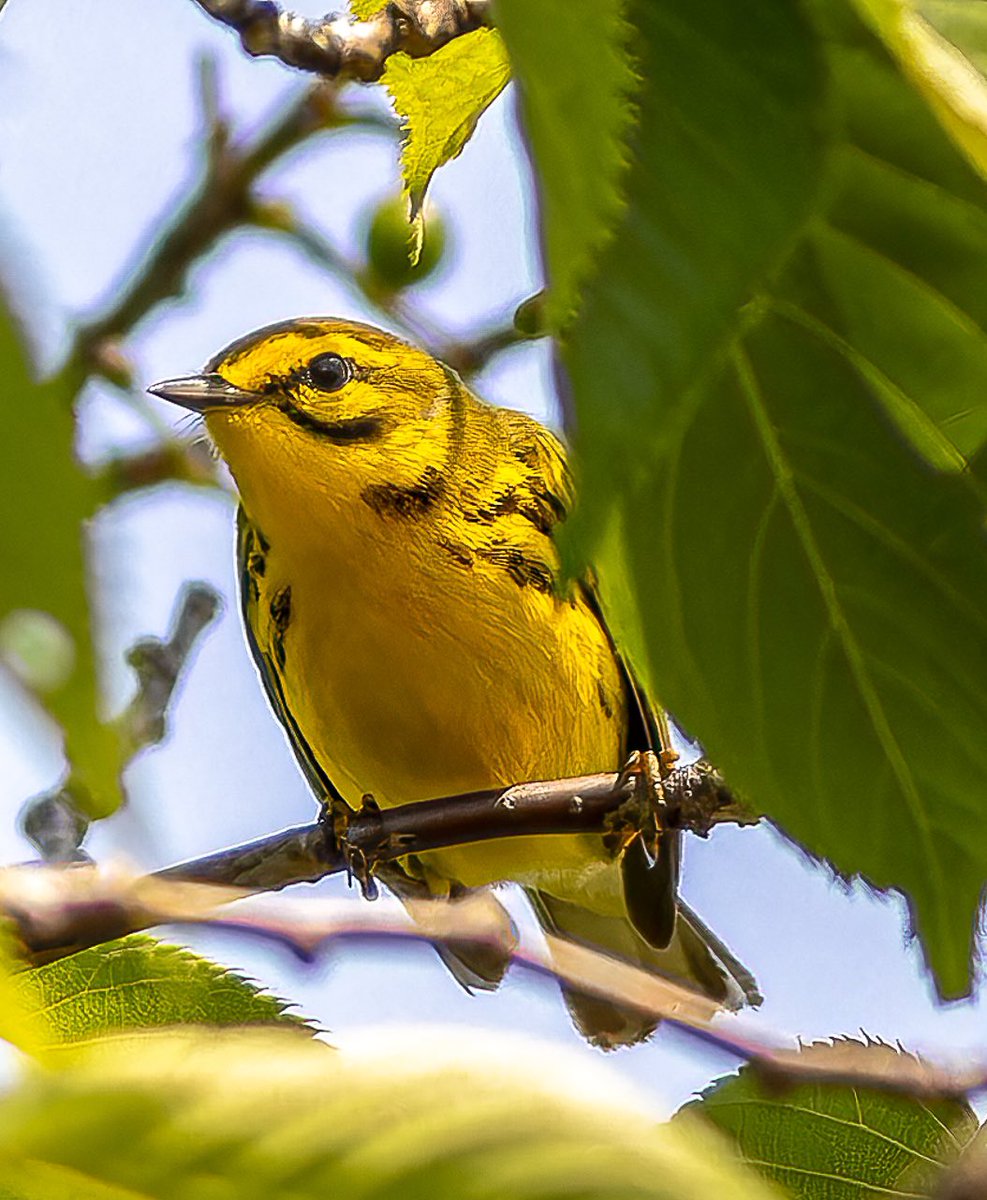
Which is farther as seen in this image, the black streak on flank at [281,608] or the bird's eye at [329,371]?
the bird's eye at [329,371]

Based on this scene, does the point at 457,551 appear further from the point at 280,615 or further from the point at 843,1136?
the point at 843,1136

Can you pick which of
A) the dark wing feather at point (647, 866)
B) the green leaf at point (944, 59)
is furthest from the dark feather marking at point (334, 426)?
the green leaf at point (944, 59)

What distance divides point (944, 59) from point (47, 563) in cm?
18

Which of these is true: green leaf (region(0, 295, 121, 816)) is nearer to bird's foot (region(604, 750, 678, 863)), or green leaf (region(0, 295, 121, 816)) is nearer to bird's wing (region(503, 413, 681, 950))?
bird's foot (region(604, 750, 678, 863))

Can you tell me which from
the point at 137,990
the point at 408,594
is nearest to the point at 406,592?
the point at 408,594

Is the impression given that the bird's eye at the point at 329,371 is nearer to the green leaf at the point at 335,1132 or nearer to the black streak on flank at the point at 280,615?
the black streak on flank at the point at 280,615

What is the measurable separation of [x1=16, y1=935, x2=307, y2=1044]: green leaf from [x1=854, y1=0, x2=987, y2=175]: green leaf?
49cm

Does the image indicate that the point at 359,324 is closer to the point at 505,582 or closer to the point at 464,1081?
the point at 505,582

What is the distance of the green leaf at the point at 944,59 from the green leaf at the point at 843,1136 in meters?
0.66

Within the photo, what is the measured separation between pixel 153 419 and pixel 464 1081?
123cm

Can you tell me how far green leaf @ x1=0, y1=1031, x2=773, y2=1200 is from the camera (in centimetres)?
20

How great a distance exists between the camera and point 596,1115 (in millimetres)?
207

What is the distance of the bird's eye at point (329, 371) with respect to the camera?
5.82 feet

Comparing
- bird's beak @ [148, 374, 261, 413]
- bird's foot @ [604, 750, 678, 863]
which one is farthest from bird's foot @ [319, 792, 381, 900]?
bird's beak @ [148, 374, 261, 413]
